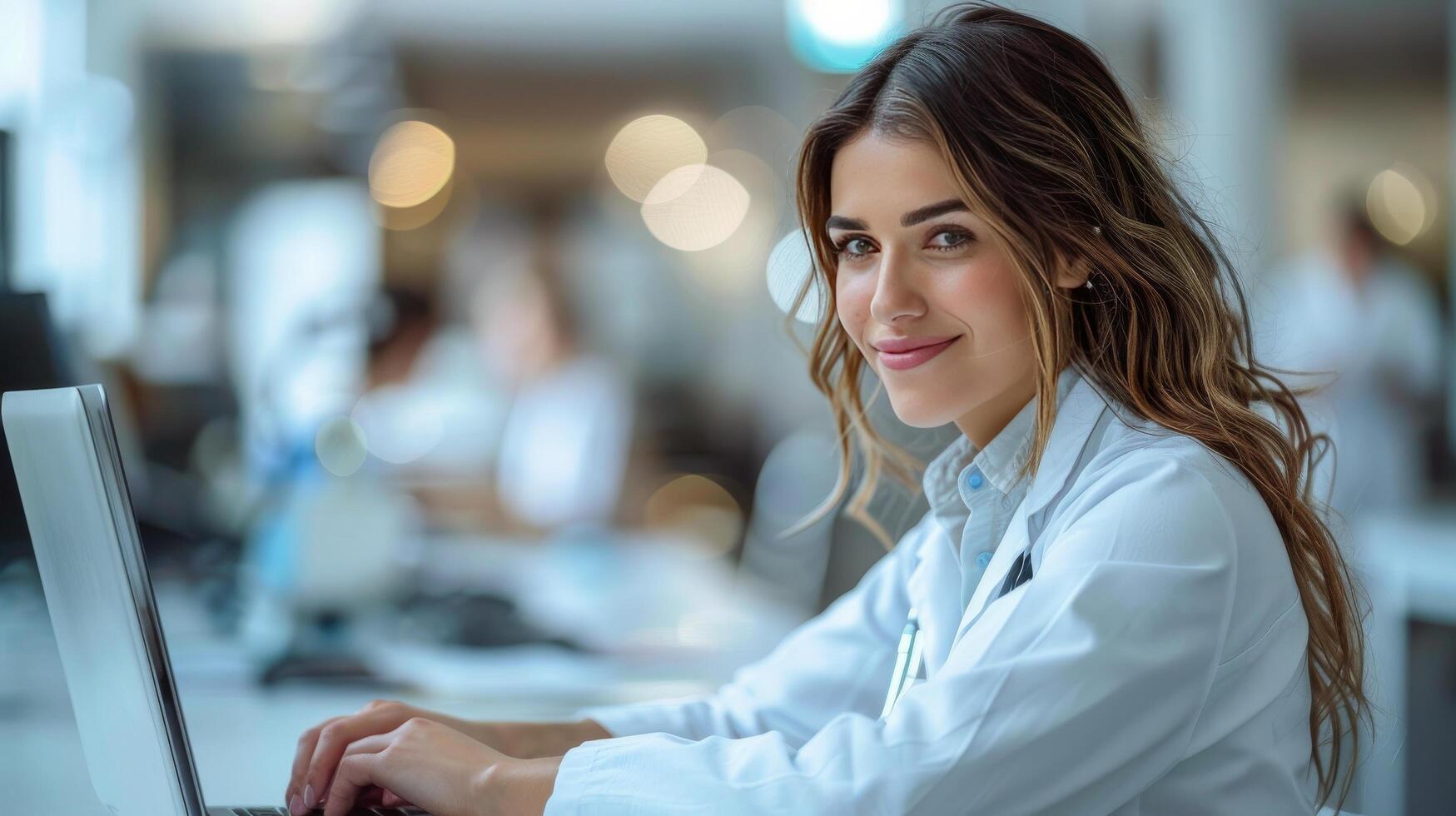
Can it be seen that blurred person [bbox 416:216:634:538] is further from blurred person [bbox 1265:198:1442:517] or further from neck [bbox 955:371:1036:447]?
blurred person [bbox 1265:198:1442:517]

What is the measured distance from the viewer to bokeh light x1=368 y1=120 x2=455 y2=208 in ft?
23.8

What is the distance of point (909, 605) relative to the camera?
127cm

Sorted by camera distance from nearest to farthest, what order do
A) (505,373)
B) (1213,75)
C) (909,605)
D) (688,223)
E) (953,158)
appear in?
1. (953,158)
2. (909,605)
3. (505,373)
4. (1213,75)
5. (688,223)

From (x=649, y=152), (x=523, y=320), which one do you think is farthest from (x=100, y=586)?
(x=649, y=152)

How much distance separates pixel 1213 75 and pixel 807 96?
9.95 ft

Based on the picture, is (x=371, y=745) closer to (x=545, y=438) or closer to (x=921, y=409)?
(x=921, y=409)

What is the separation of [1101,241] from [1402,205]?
28.2 ft

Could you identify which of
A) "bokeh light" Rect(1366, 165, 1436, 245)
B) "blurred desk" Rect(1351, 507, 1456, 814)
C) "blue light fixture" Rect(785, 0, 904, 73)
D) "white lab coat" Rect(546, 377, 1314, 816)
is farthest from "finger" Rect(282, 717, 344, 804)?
"bokeh light" Rect(1366, 165, 1436, 245)

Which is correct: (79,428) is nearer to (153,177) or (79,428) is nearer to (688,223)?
(153,177)

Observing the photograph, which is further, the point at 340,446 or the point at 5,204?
the point at 340,446

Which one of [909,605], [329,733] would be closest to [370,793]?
[329,733]

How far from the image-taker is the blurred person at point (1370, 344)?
13.6 ft

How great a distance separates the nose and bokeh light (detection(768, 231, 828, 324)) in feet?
0.87

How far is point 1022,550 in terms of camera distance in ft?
3.10
